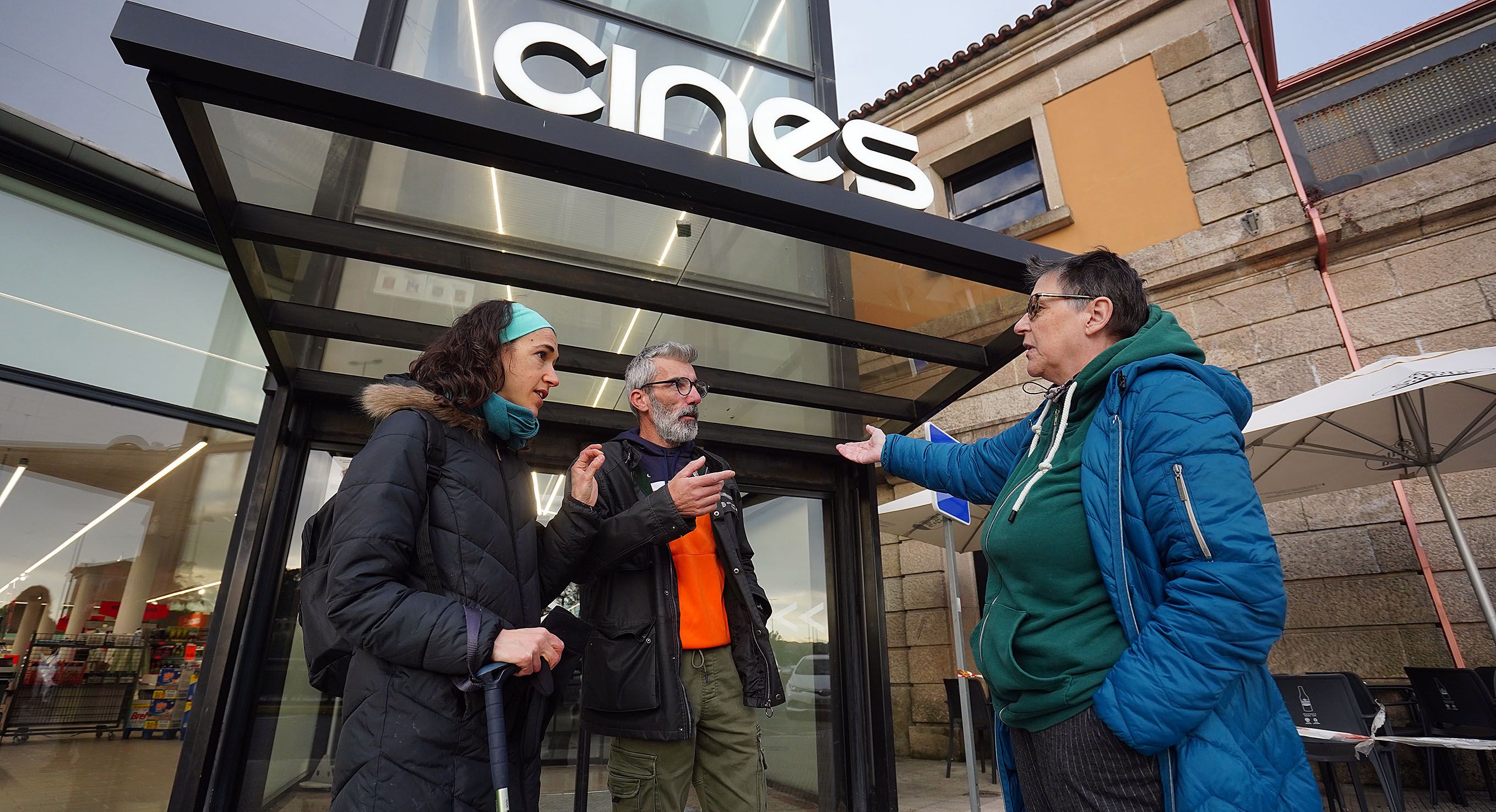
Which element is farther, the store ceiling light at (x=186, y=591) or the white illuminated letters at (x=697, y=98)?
the store ceiling light at (x=186, y=591)

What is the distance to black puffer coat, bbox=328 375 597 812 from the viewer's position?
1390mm

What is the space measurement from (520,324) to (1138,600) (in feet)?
5.71

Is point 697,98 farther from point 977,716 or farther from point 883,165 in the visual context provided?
point 977,716

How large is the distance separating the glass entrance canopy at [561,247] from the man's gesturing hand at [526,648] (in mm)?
1544

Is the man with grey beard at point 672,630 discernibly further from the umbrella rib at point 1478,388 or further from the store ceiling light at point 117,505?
the umbrella rib at point 1478,388

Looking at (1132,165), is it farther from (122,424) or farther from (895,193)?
(122,424)

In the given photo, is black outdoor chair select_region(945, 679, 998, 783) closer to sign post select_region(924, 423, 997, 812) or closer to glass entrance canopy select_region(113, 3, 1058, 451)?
sign post select_region(924, 423, 997, 812)

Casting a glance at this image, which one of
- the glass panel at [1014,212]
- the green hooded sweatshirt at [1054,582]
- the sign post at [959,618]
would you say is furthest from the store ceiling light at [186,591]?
the glass panel at [1014,212]

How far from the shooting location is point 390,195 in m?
2.91

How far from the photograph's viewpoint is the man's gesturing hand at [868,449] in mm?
2467

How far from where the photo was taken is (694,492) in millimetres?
2207

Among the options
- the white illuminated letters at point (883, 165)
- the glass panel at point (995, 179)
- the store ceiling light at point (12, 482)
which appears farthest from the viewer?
the glass panel at point (995, 179)

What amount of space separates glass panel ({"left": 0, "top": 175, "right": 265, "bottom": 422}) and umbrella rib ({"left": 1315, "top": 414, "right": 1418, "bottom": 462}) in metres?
6.85

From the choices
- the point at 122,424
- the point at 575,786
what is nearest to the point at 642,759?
the point at 575,786
